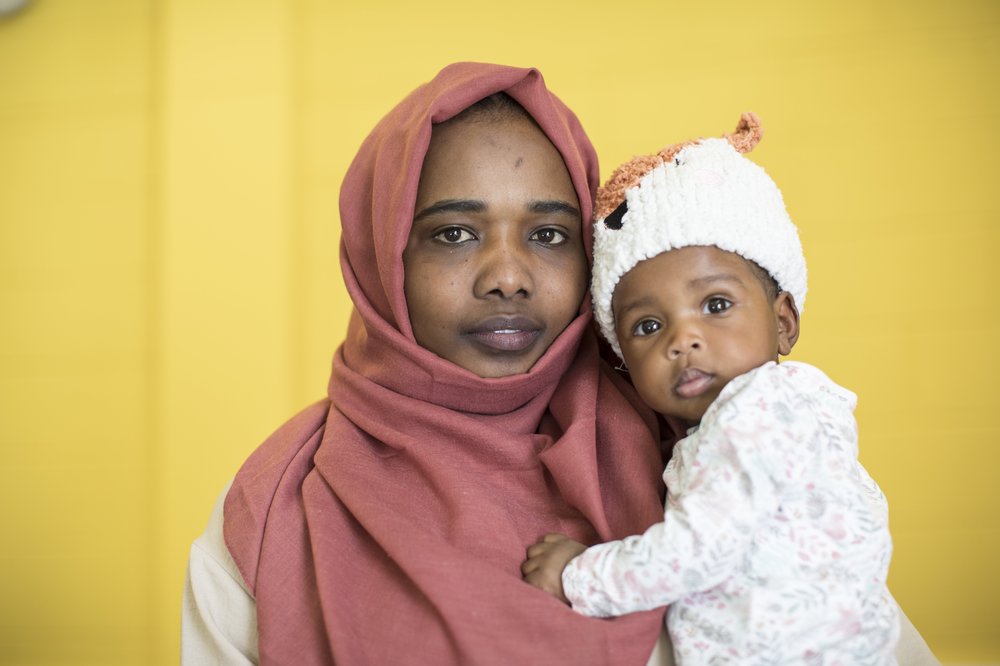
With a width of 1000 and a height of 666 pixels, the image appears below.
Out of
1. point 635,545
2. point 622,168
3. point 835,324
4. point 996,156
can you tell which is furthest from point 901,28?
point 635,545

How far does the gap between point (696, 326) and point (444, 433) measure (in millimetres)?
447

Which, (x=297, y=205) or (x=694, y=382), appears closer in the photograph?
(x=694, y=382)

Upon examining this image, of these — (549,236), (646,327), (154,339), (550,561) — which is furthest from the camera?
(154,339)

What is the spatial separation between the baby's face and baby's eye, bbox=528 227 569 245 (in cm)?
18

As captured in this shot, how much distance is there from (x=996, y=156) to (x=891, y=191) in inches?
13.5

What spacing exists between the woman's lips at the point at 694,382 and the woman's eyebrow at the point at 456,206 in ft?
1.39

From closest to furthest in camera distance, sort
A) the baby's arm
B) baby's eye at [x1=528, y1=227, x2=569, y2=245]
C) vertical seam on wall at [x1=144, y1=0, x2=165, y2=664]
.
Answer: the baby's arm
baby's eye at [x1=528, y1=227, x2=569, y2=245]
vertical seam on wall at [x1=144, y1=0, x2=165, y2=664]

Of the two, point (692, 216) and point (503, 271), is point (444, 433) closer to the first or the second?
point (503, 271)

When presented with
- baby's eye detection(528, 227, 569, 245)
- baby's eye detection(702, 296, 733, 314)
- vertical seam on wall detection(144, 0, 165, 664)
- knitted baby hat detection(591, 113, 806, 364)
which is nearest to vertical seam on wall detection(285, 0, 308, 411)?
vertical seam on wall detection(144, 0, 165, 664)

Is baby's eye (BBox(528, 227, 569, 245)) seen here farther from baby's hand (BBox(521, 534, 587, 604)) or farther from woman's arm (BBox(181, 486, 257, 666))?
woman's arm (BBox(181, 486, 257, 666))

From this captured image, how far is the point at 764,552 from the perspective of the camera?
117 cm

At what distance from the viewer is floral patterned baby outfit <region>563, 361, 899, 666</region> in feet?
3.78

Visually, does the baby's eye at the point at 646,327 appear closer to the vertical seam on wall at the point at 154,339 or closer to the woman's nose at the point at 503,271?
the woman's nose at the point at 503,271

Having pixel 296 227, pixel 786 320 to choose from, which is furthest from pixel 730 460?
pixel 296 227
